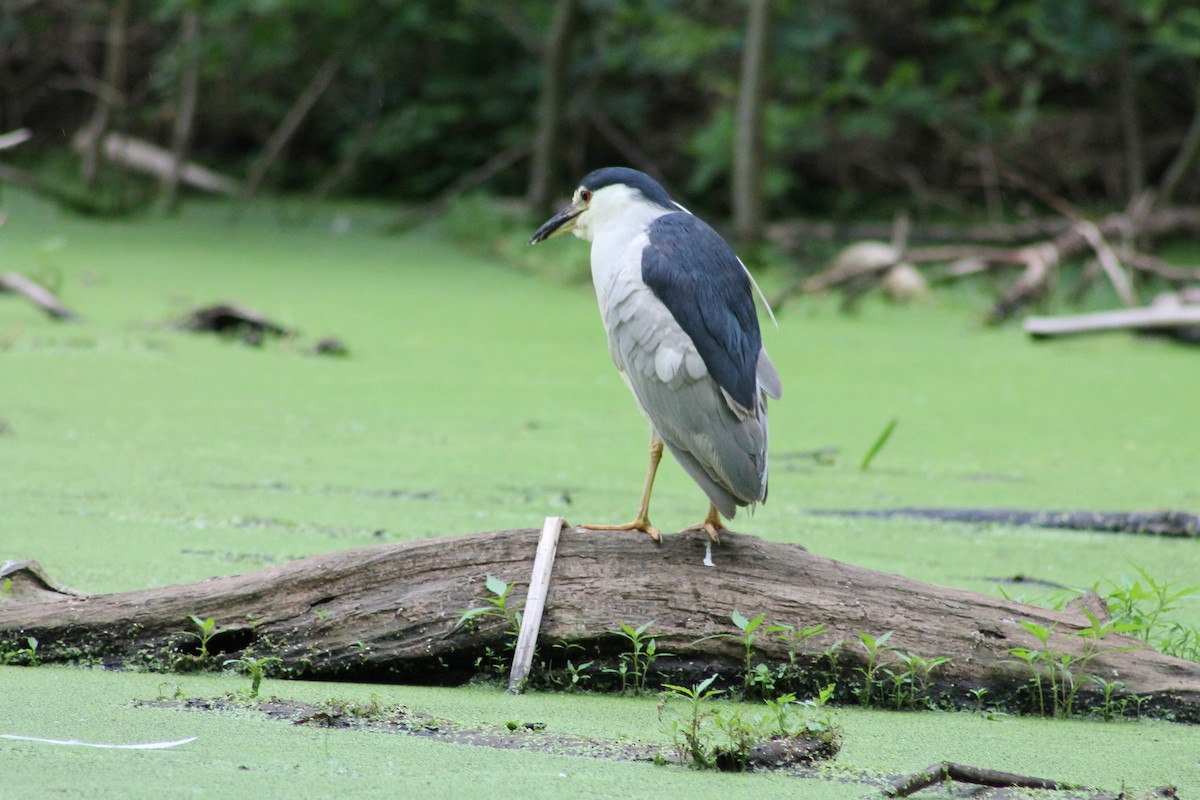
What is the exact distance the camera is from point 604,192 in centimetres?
277

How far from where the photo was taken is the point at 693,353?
243 centimetres

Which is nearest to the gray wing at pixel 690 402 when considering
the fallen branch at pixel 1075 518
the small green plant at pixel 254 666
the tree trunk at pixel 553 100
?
the small green plant at pixel 254 666

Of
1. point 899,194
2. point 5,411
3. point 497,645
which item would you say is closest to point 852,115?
point 899,194

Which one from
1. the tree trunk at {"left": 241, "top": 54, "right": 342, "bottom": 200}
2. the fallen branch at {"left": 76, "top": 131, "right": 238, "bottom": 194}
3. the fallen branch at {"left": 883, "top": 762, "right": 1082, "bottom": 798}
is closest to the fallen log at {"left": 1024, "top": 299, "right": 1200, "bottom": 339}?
the fallen branch at {"left": 883, "top": 762, "right": 1082, "bottom": 798}

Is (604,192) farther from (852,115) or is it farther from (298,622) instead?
(852,115)

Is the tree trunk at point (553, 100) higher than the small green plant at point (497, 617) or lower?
higher

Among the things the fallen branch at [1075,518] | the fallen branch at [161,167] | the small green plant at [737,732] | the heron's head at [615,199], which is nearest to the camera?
the small green plant at [737,732]

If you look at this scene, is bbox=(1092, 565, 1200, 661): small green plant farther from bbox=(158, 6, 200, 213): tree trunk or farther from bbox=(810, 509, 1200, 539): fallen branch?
bbox=(158, 6, 200, 213): tree trunk

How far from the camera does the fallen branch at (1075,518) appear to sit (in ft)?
11.2

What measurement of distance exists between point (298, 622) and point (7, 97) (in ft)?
39.5

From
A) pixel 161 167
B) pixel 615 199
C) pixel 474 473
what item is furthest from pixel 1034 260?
pixel 161 167

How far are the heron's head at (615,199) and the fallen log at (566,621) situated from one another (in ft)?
2.48

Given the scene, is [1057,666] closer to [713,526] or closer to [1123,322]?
[713,526]

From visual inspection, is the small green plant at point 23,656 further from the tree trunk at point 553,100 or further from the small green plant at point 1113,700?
the tree trunk at point 553,100
